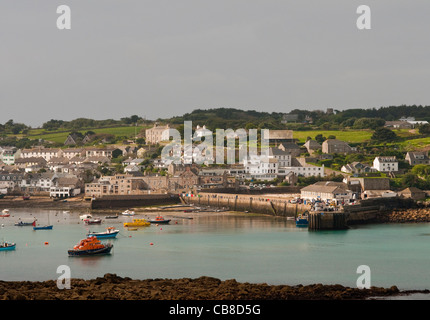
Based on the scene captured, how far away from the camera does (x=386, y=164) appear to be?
62.1 m

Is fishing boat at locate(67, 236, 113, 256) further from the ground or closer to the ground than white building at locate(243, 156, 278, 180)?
closer to the ground

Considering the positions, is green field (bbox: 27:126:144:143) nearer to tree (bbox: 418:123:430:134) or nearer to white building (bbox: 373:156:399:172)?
tree (bbox: 418:123:430:134)

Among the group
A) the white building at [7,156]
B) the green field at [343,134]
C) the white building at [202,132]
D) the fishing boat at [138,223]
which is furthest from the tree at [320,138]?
the fishing boat at [138,223]

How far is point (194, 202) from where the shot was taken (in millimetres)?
Answer: 55750

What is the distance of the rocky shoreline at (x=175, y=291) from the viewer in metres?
20.5

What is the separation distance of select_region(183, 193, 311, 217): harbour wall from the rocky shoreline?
2239 cm

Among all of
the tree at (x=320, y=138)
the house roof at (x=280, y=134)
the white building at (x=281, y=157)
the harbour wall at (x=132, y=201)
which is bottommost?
the harbour wall at (x=132, y=201)

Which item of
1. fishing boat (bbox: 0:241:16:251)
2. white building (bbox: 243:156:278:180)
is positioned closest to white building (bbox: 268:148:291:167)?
white building (bbox: 243:156:278:180)

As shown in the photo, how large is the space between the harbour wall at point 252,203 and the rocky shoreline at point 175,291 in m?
22.4

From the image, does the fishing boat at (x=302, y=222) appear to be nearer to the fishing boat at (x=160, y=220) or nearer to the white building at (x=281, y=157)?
the fishing boat at (x=160, y=220)

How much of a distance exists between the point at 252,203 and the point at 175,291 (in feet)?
96.2

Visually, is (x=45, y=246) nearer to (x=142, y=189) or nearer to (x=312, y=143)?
(x=142, y=189)

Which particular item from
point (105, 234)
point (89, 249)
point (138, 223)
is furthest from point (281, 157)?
point (89, 249)

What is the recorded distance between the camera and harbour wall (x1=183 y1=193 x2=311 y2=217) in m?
46.9
